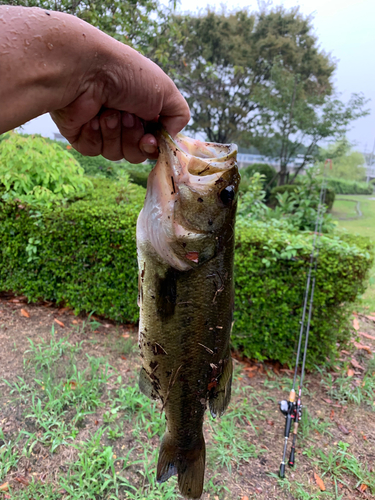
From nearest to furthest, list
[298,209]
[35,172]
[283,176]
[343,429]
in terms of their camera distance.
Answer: [343,429], [35,172], [298,209], [283,176]

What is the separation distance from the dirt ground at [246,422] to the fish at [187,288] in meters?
1.28

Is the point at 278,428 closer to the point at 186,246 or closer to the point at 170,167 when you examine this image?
the point at 186,246

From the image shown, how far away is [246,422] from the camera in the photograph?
118 inches

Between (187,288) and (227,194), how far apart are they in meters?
0.41

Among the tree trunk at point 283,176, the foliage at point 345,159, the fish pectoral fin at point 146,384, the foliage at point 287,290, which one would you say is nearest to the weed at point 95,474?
the fish pectoral fin at point 146,384

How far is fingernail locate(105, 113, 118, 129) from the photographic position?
4.24 ft

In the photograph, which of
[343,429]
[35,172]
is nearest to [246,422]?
[343,429]

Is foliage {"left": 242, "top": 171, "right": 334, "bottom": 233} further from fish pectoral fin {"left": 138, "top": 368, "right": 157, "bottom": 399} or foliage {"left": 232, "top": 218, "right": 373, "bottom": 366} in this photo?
fish pectoral fin {"left": 138, "top": 368, "right": 157, "bottom": 399}

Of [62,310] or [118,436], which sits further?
[62,310]

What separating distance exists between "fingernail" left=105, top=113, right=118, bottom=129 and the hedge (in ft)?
7.27

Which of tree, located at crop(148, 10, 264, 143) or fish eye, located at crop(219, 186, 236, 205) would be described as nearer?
fish eye, located at crop(219, 186, 236, 205)

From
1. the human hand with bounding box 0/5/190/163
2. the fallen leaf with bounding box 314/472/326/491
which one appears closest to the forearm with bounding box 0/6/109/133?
the human hand with bounding box 0/5/190/163

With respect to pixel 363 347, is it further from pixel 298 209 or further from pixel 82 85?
pixel 82 85

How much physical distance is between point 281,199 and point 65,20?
16.0 feet
